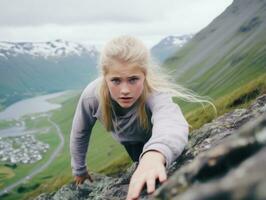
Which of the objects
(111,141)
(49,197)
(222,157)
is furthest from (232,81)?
(222,157)

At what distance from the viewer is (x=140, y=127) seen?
8.41 metres

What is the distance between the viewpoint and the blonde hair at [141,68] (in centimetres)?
732

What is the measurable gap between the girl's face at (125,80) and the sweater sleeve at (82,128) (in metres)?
1.89

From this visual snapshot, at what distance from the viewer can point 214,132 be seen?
1055 cm

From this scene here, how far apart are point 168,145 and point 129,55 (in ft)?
6.53

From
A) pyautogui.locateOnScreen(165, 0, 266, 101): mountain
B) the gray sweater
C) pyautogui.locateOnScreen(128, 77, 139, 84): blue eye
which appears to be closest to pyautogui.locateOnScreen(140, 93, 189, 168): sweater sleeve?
the gray sweater

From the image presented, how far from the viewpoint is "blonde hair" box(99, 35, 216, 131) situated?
24.0ft

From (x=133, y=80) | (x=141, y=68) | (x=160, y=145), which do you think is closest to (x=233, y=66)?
(x=141, y=68)

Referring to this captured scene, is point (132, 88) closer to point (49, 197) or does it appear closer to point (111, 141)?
point (49, 197)

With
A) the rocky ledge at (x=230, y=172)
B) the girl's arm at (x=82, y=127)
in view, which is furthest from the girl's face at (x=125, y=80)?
the rocky ledge at (x=230, y=172)

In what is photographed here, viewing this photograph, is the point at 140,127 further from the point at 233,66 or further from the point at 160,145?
the point at 233,66

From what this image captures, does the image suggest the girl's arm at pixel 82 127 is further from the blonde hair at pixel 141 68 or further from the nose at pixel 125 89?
the nose at pixel 125 89

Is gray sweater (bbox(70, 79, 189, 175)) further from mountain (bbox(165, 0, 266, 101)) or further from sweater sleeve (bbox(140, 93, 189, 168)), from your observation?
mountain (bbox(165, 0, 266, 101))

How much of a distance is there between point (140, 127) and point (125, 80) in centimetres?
154
